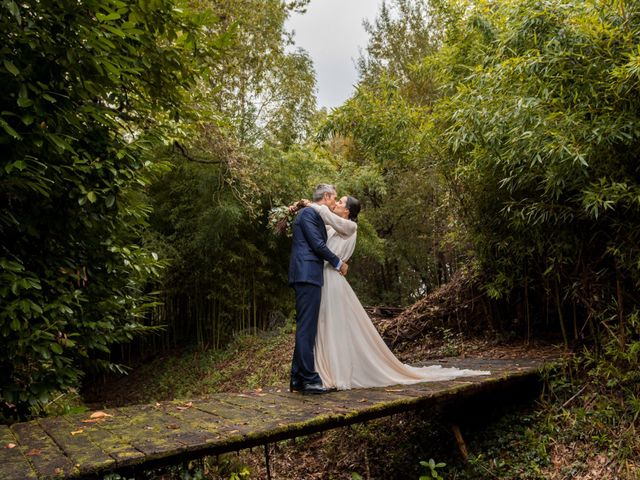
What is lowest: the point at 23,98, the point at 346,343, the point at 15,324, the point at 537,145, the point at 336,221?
the point at 346,343

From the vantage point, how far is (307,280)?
3.66 meters

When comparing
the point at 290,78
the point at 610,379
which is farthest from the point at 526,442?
the point at 290,78

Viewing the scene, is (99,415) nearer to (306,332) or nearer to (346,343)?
(306,332)

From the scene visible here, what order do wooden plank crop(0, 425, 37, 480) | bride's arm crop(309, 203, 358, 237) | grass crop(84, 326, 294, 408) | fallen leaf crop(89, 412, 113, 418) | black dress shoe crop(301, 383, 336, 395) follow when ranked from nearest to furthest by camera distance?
wooden plank crop(0, 425, 37, 480), fallen leaf crop(89, 412, 113, 418), black dress shoe crop(301, 383, 336, 395), bride's arm crop(309, 203, 358, 237), grass crop(84, 326, 294, 408)

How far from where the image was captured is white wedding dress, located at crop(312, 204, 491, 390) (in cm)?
376

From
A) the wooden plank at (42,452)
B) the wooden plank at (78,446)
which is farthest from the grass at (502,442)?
the wooden plank at (42,452)

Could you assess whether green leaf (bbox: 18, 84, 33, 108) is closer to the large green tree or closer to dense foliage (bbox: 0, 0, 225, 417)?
dense foliage (bbox: 0, 0, 225, 417)

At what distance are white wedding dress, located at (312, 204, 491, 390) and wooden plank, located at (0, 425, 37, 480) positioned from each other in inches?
83.2

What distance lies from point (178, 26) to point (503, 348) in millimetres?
4507

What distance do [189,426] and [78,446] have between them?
55cm

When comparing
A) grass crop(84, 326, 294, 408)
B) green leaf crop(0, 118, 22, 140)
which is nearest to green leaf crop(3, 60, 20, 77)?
green leaf crop(0, 118, 22, 140)

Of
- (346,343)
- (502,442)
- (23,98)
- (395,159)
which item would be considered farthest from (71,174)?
(395,159)

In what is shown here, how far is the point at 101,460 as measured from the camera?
76.5 inches

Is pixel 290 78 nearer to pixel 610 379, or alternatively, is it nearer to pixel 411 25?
pixel 411 25
